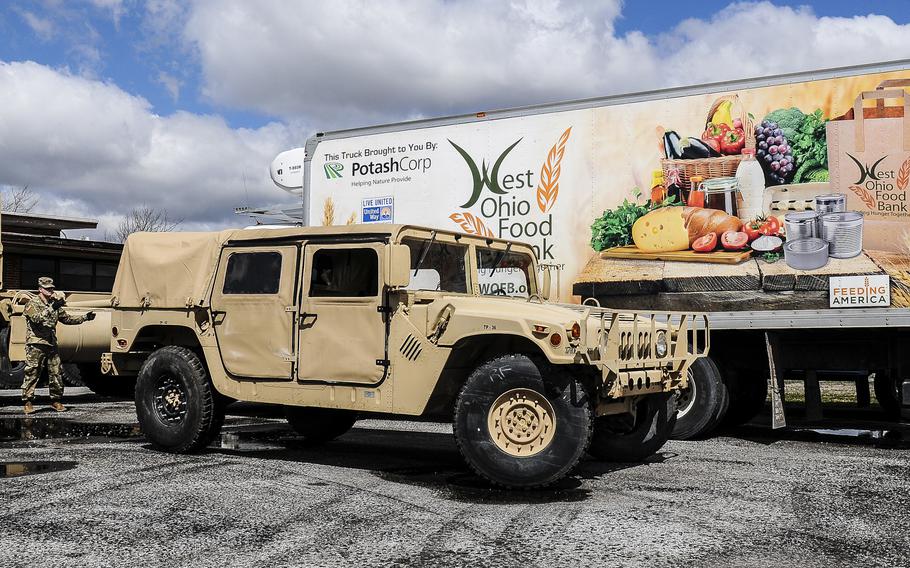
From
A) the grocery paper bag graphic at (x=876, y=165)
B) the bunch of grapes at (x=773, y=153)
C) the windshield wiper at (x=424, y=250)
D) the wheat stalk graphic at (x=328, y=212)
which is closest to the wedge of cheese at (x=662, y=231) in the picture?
the bunch of grapes at (x=773, y=153)

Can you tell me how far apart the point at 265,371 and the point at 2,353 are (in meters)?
8.68

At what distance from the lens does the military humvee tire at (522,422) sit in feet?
20.9

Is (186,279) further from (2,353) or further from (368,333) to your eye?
(2,353)

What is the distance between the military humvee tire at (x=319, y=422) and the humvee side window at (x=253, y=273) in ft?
5.30

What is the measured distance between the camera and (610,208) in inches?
389

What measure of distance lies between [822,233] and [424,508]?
5.04 metres

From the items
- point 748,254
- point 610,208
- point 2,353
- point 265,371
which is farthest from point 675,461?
point 2,353

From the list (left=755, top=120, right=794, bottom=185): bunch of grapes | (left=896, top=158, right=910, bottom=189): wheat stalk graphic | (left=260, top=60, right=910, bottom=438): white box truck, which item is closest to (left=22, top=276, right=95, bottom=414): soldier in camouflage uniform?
(left=260, top=60, right=910, bottom=438): white box truck

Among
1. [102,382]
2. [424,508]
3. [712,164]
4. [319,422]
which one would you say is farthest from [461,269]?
[102,382]

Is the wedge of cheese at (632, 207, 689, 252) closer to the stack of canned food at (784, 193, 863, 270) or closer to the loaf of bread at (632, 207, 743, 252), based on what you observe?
the loaf of bread at (632, 207, 743, 252)

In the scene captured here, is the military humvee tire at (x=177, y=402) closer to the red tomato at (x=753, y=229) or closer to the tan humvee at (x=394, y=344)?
the tan humvee at (x=394, y=344)

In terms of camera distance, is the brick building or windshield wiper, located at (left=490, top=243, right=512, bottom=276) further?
the brick building

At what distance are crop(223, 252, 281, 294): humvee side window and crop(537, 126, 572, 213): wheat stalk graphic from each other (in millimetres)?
3527

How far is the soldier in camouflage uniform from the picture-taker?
1263 cm
